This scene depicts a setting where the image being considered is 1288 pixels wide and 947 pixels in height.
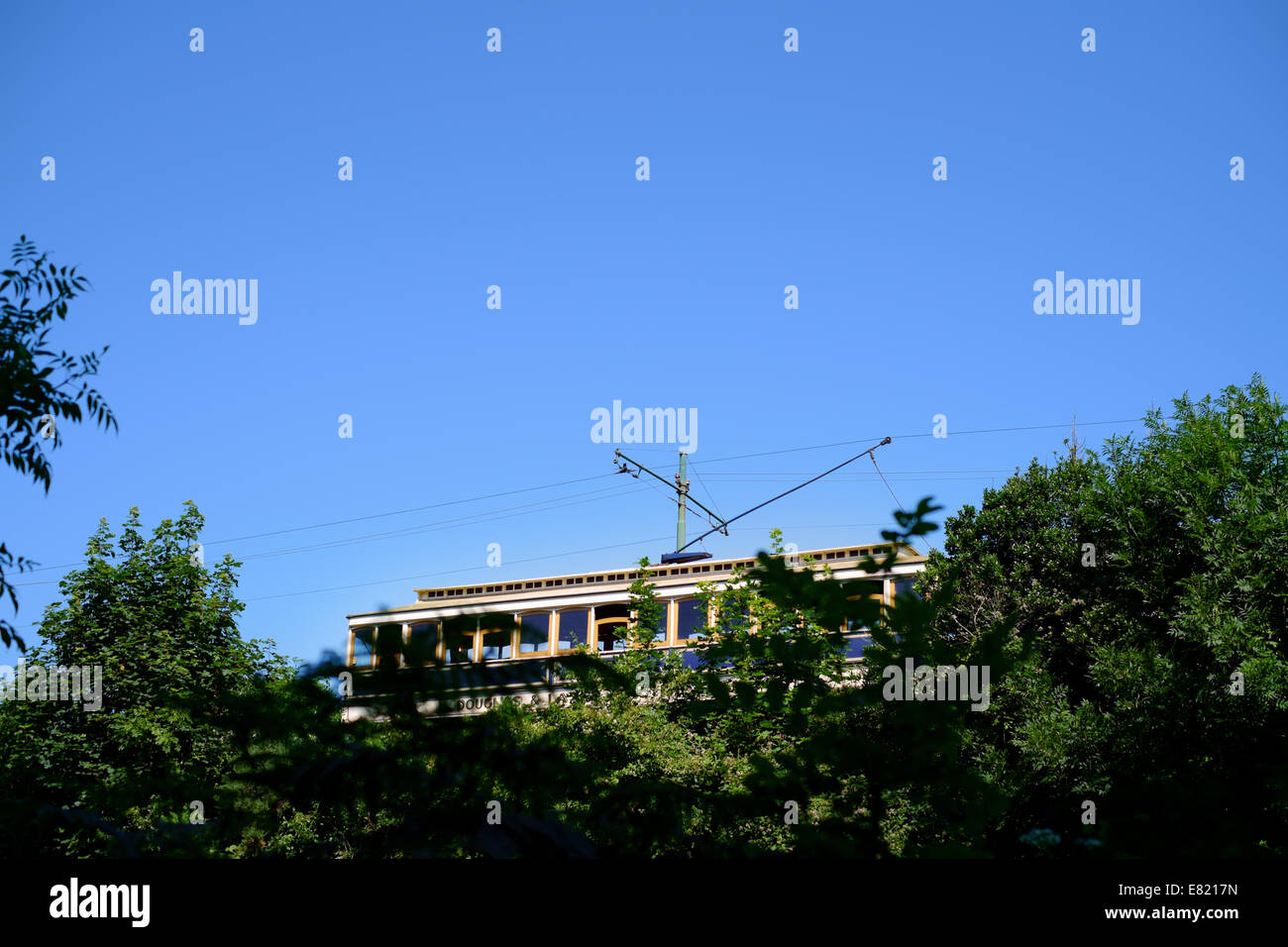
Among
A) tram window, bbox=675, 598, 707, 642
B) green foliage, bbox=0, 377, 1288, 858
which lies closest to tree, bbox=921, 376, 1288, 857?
tram window, bbox=675, 598, 707, 642

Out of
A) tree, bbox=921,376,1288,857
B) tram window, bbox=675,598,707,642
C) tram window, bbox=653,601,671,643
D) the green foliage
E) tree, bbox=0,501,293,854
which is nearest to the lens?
the green foliage

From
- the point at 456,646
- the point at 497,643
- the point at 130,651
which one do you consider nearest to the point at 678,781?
the point at 497,643

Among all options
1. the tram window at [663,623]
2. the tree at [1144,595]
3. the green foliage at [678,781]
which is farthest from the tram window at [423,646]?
the tram window at [663,623]

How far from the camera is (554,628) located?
39906 mm

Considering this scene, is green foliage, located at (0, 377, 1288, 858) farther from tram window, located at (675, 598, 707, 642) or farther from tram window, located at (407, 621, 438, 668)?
tram window, located at (675, 598, 707, 642)

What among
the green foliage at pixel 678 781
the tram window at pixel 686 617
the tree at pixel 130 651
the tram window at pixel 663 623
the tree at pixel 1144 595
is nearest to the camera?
the green foliage at pixel 678 781

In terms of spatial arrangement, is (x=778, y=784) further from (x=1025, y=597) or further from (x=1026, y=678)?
(x=1025, y=597)

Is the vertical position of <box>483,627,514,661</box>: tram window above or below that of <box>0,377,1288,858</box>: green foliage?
above

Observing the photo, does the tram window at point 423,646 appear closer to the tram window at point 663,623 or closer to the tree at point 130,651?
the tree at point 130,651

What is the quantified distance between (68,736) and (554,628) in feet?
53.8

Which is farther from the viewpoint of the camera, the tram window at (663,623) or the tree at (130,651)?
the tram window at (663,623)

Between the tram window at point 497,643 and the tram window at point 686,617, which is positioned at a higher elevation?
the tram window at point 497,643
